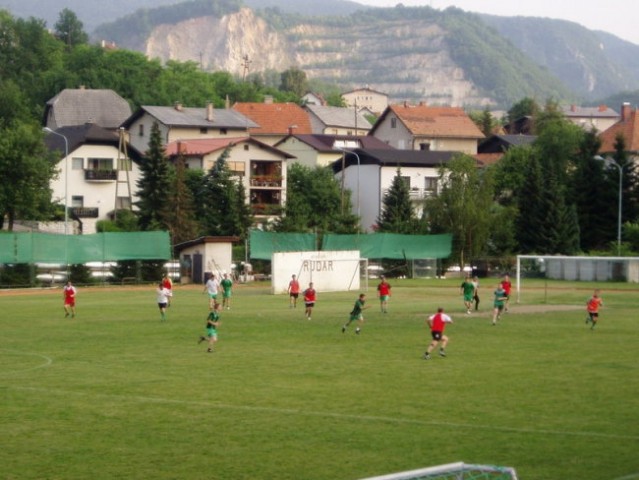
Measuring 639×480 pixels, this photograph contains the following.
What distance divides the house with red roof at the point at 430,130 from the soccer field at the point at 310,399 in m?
90.8

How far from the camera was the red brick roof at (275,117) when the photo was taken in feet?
467

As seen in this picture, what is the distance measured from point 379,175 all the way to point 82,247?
41750mm

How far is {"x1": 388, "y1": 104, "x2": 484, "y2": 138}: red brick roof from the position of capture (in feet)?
445

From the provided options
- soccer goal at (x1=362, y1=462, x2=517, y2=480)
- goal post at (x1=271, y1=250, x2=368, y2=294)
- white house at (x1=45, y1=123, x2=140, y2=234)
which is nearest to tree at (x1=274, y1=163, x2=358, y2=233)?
white house at (x1=45, y1=123, x2=140, y2=234)

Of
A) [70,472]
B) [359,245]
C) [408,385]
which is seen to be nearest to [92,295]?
[359,245]

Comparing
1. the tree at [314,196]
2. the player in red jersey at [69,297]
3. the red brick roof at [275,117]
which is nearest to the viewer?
the player in red jersey at [69,297]

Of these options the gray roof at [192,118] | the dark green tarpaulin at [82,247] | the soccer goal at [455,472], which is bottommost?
the soccer goal at [455,472]

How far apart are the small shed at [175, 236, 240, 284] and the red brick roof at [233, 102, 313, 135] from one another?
6511 cm

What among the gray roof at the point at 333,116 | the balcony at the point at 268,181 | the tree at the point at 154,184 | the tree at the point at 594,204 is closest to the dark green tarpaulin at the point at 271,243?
the tree at the point at 154,184

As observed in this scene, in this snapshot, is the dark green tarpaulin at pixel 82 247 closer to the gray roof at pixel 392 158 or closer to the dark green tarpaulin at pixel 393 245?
the dark green tarpaulin at pixel 393 245

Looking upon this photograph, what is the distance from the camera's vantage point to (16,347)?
117ft

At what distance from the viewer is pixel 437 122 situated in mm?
137875

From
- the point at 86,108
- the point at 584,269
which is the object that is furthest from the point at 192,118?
the point at 584,269

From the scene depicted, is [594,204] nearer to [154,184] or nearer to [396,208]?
[396,208]
